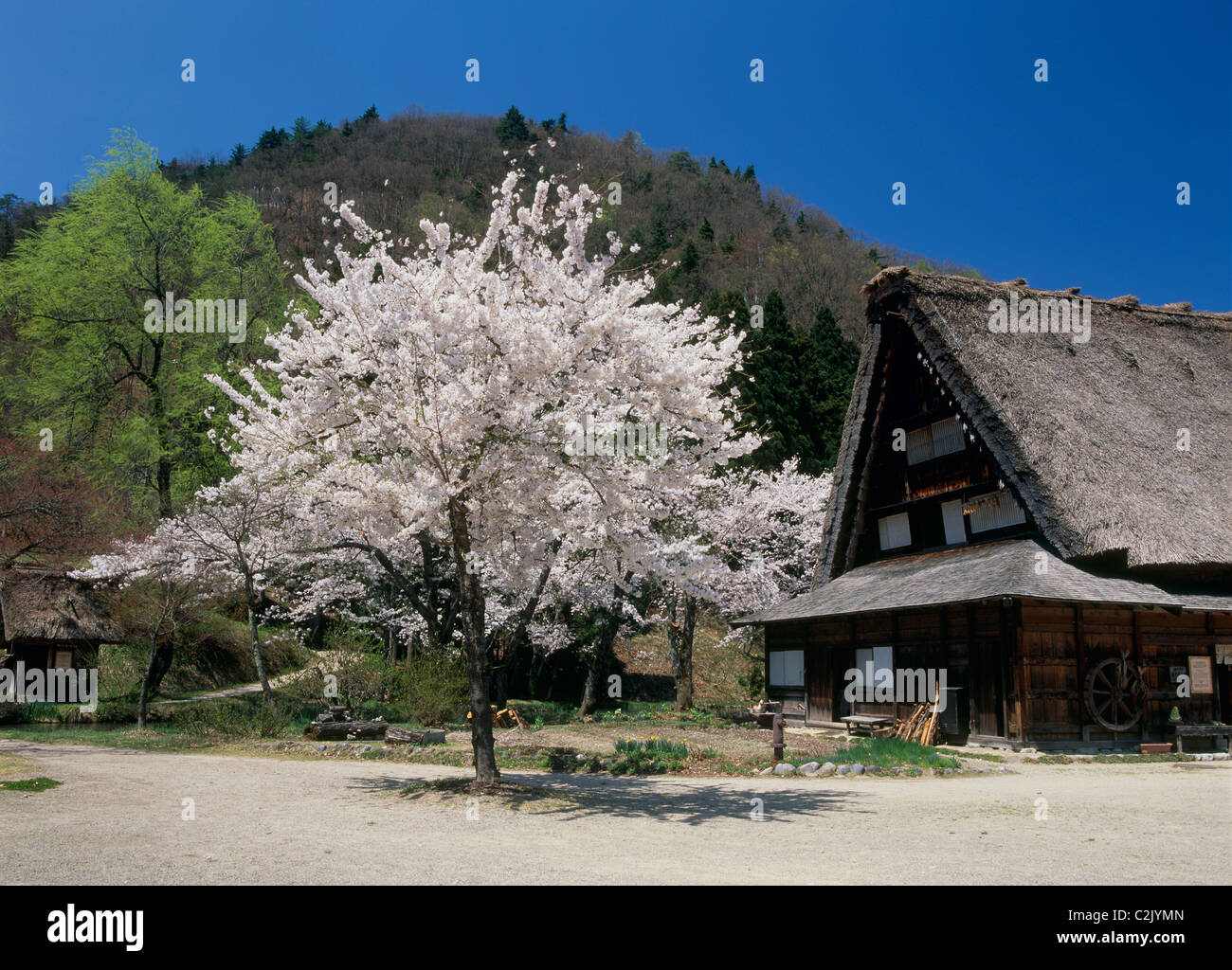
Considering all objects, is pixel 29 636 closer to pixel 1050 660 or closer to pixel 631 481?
pixel 631 481

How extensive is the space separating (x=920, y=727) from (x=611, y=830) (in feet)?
43.1

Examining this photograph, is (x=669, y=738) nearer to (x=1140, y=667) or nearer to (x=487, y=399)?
(x=1140, y=667)

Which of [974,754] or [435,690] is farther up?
[435,690]

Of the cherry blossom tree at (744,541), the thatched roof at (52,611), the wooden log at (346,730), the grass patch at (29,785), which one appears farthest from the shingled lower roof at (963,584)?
the thatched roof at (52,611)

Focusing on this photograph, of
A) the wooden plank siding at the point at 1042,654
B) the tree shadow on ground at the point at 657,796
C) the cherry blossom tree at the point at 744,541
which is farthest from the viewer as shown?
the cherry blossom tree at the point at 744,541

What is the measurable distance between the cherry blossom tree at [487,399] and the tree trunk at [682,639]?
1596cm

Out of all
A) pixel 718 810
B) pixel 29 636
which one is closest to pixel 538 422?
pixel 718 810

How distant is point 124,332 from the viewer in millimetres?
29250

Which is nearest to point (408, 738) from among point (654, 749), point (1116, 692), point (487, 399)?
point (654, 749)

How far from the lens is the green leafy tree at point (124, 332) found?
28.7 metres

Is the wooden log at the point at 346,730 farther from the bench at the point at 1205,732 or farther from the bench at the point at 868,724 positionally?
the bench at the point at 1205,732

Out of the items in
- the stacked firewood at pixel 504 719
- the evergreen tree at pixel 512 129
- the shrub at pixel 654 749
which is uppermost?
the evergreen tree at pixel 512 129
